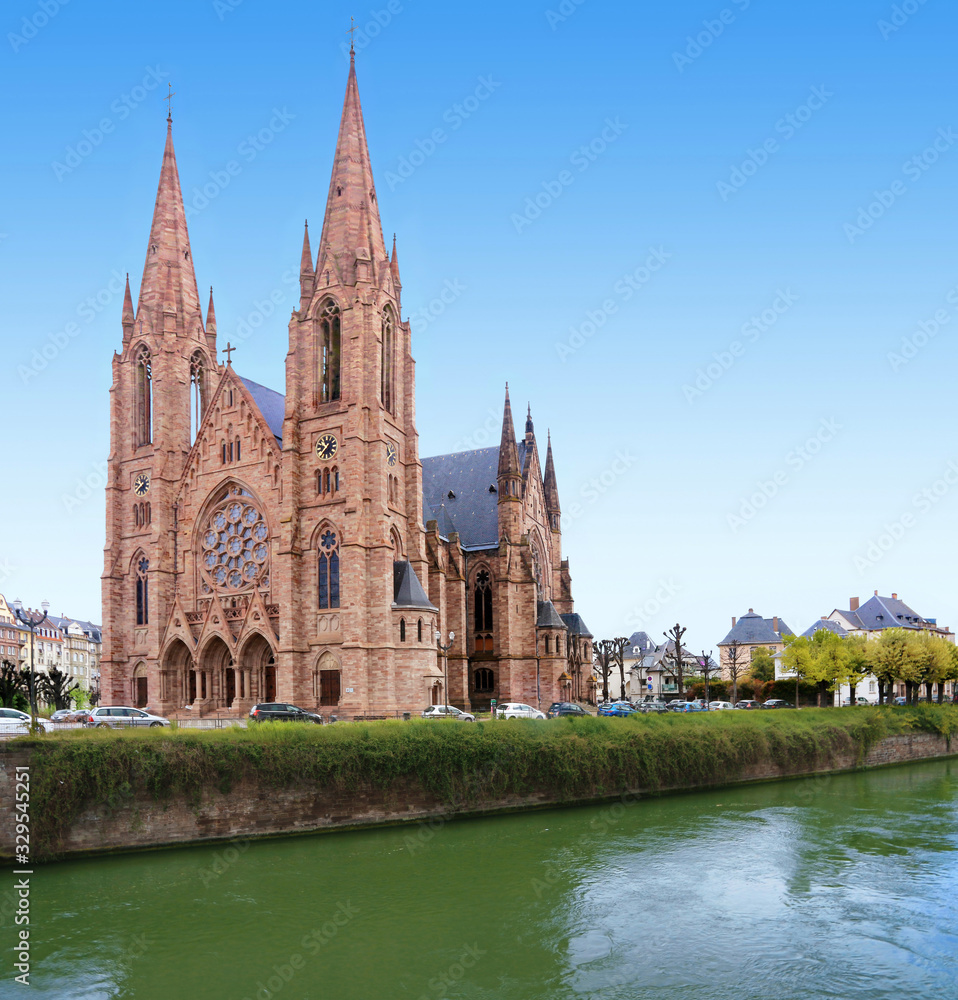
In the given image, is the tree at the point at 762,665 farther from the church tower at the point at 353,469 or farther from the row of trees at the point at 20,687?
the row of trees at the point at 20,687

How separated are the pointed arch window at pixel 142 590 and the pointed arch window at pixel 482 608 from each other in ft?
72.0

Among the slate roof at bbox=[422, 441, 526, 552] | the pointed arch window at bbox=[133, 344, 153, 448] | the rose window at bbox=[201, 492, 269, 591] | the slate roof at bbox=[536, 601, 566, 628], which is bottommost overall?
the slate roof at bbox=[536, 601, 566, 628]

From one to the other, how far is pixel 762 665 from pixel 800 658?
3379cm

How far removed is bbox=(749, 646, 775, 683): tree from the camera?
311 ft

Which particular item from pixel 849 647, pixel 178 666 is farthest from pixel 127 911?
pixel 849 647

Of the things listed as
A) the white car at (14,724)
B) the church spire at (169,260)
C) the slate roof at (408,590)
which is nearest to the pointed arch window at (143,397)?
the church spire at (169,260)

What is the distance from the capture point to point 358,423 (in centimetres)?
5050

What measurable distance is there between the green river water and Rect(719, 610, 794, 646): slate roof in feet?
270

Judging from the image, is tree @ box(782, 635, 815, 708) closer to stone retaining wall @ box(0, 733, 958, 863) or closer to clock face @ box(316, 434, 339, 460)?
stone retaining wall @ box(0, 733, 958, 863)

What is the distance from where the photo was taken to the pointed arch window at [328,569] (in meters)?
50.0

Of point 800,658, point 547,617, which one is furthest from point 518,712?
point 800,658

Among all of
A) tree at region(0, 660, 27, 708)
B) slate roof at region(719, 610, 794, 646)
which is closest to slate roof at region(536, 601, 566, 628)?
tree at region(0, 660, 27, 708)

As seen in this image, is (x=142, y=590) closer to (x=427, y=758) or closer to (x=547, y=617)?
(x=547, y=617)
